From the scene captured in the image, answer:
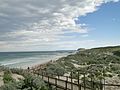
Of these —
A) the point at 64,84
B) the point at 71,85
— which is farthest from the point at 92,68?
the point at 71,85

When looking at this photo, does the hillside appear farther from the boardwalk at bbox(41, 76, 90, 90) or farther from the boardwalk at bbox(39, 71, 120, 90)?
the boardwalk at bbox(41, 76, 90, 90)

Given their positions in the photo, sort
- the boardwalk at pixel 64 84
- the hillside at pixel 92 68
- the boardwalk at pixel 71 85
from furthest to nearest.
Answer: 1. the hillside at pixel 92 68
2. the boardwalk at pixel 64 84
3. the boardwalk at pixel 71 85

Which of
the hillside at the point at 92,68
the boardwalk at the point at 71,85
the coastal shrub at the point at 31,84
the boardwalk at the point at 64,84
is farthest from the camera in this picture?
the hillside at the point at 92,68

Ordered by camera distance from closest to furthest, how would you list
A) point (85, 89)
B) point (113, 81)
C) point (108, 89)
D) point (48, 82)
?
point (85, 89) → point (48, 82) → point (108, 89) → point (113, 81)

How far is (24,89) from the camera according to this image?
66.9 feet

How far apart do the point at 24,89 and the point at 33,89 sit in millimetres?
Result: 737

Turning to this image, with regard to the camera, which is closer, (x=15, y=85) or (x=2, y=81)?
(x=15, y=85)

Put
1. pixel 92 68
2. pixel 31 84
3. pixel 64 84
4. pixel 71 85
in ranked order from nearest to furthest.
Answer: pixel 71 85
pixel 31 84
pixel 64 84
pixel 92 68

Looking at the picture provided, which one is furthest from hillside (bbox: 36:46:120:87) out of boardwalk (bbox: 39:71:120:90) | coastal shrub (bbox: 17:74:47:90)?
coastal shrub (bbox: 17:74:47:90)

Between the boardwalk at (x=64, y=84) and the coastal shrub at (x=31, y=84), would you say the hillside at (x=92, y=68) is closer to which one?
the boardwalk at (x=64, y=84)

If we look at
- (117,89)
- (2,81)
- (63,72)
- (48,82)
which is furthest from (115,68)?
(2,81)

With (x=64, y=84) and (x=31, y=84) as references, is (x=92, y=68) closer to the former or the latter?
(x=64, y=84)

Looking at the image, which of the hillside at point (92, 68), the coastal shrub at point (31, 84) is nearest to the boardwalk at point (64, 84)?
the coastal shrub at point (31, 84)

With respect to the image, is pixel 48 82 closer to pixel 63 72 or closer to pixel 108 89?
pixel 108 89
